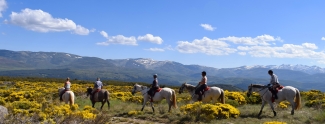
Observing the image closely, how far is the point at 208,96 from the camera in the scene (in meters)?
16.0

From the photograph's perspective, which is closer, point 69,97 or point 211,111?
point 211,111

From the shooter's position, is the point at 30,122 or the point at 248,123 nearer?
the point at 30,122

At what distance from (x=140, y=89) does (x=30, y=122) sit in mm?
10069

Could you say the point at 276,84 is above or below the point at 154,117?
above

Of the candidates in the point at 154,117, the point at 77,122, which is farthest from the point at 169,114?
the point at 77,122

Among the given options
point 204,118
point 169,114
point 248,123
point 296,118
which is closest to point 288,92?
point 296,118

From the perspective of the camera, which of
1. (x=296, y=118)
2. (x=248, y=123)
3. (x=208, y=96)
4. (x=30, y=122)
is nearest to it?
(x=30, y=122)

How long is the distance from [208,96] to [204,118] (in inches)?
138

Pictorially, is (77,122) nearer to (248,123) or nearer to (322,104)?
(248,123)

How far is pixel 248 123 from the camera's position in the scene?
12.0 meters

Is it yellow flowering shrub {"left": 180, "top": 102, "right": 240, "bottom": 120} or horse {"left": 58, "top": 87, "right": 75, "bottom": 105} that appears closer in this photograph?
yellow flowering shrub {"left": 180, "top": 102, "right": 240, "bottom": 120}

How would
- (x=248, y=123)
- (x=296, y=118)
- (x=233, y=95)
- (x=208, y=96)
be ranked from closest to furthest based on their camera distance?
(x=248, y=123) < (x=296, y=118) < (x=208, y=96) < (x=233, y=95)

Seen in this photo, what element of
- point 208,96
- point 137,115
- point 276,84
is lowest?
point 137,115

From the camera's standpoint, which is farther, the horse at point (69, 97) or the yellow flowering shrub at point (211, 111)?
the horse at point (69, 97)
